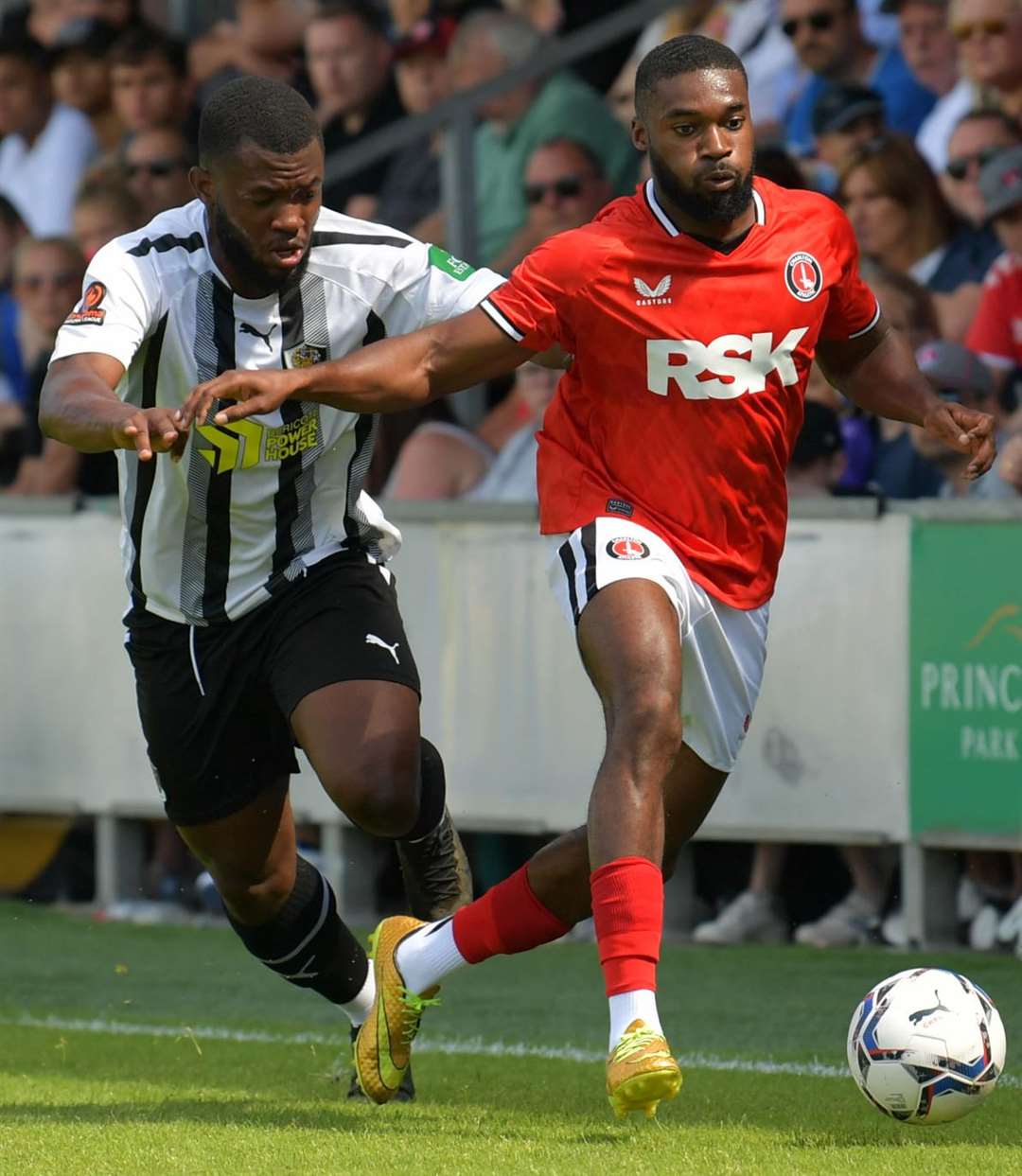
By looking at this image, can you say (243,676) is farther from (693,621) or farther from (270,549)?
(693,621)

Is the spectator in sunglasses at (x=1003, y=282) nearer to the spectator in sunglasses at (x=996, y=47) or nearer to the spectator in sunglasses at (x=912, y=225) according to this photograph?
the spectator in sunglasses at (x=912, y=225)

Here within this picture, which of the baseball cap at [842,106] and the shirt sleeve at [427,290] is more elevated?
the baseball cap at [842,106]

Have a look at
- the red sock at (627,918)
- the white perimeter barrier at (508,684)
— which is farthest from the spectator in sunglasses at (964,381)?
the red sock at (627,918)

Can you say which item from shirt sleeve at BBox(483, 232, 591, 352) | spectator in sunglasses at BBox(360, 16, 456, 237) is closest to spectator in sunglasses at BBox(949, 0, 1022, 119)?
spectator in sunglasses at BBox(360, 16, 456, 237)

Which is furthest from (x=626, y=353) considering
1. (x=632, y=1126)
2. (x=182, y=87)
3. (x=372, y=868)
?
(x=182, y=87)

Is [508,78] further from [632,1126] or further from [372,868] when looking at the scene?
[632,1126]

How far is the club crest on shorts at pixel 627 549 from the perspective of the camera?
17.6 feet

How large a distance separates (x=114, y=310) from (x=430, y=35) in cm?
641

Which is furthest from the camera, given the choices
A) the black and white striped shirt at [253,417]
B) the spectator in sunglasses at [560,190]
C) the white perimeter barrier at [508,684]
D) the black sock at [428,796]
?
the spectator in sunglasses at [560,190]

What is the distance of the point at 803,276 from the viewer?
18.4 ft

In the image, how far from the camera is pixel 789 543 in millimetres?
9062

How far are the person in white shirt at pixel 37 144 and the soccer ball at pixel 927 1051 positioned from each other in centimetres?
854

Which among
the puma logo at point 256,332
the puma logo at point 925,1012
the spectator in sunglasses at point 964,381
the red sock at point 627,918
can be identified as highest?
the puma logo at point 256,332

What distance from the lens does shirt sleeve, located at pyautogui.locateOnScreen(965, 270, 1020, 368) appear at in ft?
29.2
